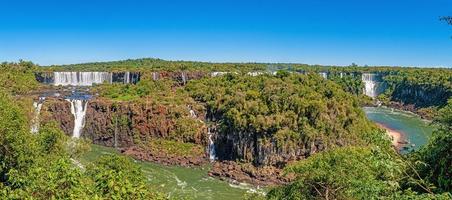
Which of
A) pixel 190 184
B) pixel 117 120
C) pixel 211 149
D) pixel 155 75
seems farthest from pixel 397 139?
pixel 155 75

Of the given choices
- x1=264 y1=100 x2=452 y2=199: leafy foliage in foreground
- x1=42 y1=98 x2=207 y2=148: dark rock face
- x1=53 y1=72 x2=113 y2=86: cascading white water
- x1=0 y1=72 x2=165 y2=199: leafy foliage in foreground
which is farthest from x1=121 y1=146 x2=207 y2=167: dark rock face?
x1=53 y1=72 x2=113 y2=86: cascading white water

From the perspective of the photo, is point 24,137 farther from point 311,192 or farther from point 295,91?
point 295,91

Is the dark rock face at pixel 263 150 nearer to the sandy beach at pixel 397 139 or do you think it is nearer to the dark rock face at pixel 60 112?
the sandy beach at pixel 397 139

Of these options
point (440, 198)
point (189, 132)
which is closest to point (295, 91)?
point (189, 132)

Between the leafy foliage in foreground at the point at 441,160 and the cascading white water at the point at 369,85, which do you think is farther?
the cascading white water at the point at 369,85

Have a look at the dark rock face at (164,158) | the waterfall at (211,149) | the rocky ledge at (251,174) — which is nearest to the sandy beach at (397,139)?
the rocky ledge at (251,174)

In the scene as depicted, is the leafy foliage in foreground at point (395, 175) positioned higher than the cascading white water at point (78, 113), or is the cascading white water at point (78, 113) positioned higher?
the leafy foliage in foreground at point (395, 175)

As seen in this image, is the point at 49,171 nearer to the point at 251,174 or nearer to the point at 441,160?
the point at 441,160
